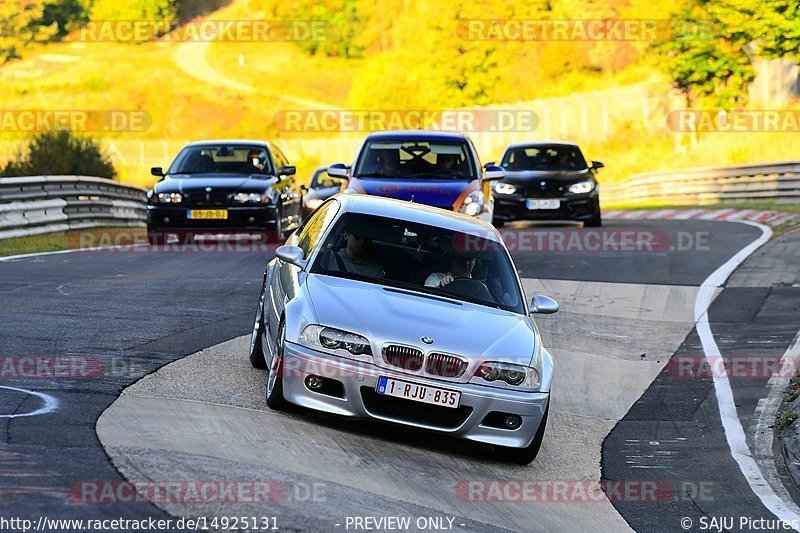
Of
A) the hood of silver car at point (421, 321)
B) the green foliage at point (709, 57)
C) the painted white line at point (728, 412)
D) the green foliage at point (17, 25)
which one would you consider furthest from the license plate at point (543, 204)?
the green foliage at point (17, 25)

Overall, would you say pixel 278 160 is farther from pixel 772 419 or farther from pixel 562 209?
pixel 772 419

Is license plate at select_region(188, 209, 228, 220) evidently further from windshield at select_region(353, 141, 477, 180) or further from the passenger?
the passenger

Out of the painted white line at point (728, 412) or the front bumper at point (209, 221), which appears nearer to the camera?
the painted white line at point (728, 412)

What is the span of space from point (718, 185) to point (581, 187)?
13.2m

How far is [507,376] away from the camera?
26.4ft

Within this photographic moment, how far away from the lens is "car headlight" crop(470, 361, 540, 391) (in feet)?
26.1

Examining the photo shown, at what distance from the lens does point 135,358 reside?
9.84 metres

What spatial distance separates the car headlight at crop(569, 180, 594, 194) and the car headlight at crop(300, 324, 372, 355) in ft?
57.8

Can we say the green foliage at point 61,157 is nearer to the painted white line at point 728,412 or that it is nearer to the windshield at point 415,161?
the windshield at point 415,161

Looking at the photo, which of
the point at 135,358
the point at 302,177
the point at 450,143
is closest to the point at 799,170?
the point at 450,143

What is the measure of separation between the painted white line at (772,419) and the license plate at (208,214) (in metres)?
10.7

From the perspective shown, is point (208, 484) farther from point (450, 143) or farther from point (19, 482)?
point (450, 143)

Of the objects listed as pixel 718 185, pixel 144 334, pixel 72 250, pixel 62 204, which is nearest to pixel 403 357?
pixel 144 334

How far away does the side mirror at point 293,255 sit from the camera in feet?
29.5
